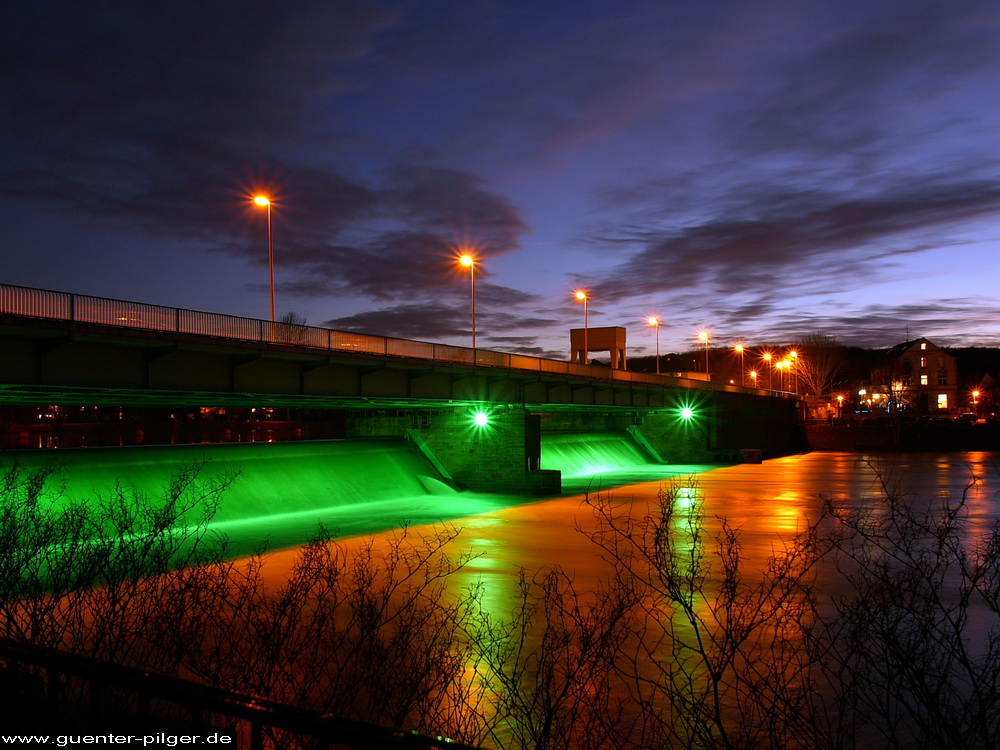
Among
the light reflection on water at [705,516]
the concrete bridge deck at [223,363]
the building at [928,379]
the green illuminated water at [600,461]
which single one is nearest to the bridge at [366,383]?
the concrete bridge deck at [223,363]

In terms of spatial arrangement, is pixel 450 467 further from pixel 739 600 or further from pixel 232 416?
pixel 232 416

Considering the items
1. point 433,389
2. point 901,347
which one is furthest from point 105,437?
point 901,347

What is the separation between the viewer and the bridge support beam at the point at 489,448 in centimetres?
4519

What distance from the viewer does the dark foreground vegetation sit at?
26.3ft

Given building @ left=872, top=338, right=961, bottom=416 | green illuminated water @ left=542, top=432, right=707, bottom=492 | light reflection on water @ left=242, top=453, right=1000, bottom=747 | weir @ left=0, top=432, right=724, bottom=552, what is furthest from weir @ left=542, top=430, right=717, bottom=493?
building @ left=872, top=338, right=961, bottom=416

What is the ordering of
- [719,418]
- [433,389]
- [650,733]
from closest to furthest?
[650,733], [433,389], [719,418]

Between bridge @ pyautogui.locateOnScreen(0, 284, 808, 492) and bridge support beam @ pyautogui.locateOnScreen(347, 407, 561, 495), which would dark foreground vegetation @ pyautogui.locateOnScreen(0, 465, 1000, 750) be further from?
bridge support beam @ pyautogui.locateOnScreen(347, 407, 561, 495)

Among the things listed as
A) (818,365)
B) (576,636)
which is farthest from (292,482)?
(818,365)

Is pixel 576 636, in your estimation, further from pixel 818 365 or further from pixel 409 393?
pixel 818 365

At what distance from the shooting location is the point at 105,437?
60.2 meters

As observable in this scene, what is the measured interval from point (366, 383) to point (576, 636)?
71.7 ft

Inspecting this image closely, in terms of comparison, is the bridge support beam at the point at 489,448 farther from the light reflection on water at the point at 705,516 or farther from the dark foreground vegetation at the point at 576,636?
the dark foreground vegetation at the point at 576,636

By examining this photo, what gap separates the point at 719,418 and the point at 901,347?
83.4 metres

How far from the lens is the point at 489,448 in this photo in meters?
46.2
